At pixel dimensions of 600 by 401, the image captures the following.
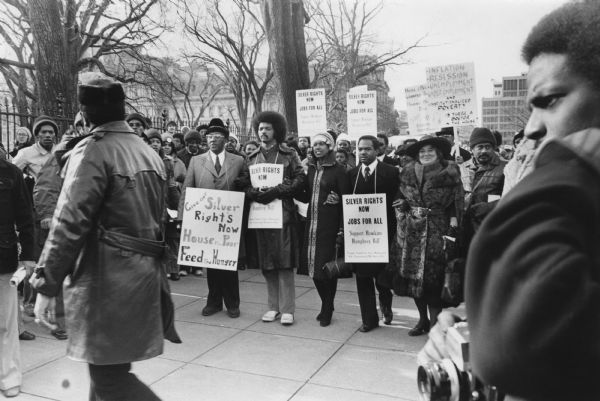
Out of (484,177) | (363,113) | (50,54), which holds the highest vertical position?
(50,54)

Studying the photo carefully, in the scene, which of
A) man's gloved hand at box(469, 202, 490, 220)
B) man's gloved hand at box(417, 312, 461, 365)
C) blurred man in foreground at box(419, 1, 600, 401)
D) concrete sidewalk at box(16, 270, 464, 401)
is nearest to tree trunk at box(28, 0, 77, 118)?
concrete sidewalk at box(16, 270, 464, 401)

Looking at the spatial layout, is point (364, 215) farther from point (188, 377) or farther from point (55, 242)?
point (55, 242)

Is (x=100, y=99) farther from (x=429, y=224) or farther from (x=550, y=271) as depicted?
(x=429, y=224)

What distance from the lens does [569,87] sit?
97 centimetres

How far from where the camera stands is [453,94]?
339 inches

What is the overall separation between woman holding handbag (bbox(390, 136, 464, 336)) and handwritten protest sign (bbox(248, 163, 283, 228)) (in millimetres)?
1294

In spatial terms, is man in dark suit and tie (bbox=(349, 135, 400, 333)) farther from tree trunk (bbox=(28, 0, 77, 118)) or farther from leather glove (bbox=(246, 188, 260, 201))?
tree trunk (bbox=(28, 0, 77, 118))

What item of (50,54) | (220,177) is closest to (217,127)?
(220,177)

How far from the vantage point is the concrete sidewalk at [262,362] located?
407cm

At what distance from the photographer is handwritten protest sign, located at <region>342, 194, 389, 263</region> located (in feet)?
18.4

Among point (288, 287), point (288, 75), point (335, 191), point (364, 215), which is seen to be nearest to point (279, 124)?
point (335, 191)

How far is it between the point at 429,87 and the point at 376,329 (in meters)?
4.61

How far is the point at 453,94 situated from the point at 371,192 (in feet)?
12.1

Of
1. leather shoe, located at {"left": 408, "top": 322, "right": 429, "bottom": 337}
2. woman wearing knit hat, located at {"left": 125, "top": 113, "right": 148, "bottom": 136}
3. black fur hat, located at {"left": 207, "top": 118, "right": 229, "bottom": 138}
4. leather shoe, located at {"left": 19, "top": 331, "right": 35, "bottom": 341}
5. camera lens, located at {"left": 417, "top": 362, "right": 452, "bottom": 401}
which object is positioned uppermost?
woman wearing knit hat, located at {"left": 125, "top": 113, "right": 148, "bottom": 136}
